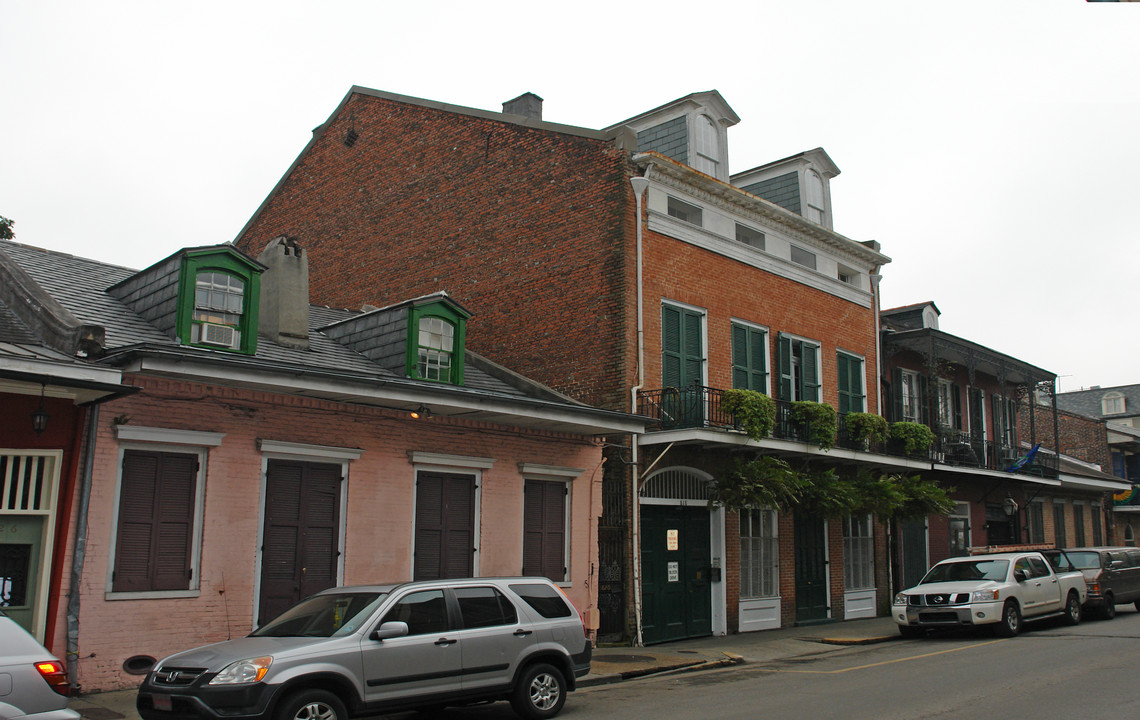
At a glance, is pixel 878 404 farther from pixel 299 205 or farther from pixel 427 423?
pixel 299 205

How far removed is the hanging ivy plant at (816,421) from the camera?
19047 mm

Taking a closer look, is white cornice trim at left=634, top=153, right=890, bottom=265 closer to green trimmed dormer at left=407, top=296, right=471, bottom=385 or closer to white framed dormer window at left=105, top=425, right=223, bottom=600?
green trimmed dormer at left=407, top=296, right=471, bottom=385

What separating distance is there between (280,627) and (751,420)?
33.6 ft

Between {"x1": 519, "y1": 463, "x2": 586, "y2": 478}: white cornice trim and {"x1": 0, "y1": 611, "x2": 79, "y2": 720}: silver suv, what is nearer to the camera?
{"x1": 0, "y1": 611, "x2": 79, "y2": 720}: silver suv

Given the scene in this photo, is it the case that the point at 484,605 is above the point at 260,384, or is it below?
below

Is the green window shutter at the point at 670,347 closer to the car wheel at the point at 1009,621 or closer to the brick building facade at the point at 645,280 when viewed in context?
the brick building facade at the point at 645,280

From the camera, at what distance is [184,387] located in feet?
38.2

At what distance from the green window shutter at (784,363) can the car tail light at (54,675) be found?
621 inches

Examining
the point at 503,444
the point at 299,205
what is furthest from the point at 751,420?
the point at 299,205

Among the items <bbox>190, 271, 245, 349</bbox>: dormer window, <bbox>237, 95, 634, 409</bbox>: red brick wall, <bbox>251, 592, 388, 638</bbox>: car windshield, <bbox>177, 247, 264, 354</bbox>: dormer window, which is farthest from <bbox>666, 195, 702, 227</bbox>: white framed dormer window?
<bbox>251, 592, 388, 638</bbox>: car windshield

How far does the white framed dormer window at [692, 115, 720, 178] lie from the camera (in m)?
19.9

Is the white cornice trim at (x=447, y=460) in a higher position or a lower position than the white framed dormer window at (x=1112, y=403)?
lower

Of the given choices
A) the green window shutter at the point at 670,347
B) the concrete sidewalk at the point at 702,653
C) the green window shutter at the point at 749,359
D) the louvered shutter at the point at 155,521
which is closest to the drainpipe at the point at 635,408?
the green window shutter at the point at 670,347

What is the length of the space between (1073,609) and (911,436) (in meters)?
4.97
